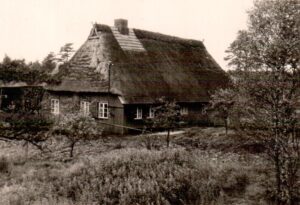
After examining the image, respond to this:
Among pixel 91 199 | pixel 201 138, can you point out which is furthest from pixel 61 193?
pixel 201 138

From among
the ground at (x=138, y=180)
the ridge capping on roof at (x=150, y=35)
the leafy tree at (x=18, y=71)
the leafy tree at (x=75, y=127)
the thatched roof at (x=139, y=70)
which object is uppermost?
the ridge capping on roof at (x=150, y=35)

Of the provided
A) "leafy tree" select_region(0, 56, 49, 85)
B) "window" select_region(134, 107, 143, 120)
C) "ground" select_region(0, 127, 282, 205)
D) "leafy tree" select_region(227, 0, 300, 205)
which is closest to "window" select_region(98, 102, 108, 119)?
"window" select_region(134, 107, 143, 120)

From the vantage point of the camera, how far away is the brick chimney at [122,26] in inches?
1277

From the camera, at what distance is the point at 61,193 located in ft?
42.7

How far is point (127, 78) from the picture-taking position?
28.2 meters

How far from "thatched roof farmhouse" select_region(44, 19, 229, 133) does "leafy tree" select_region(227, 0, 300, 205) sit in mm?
14450

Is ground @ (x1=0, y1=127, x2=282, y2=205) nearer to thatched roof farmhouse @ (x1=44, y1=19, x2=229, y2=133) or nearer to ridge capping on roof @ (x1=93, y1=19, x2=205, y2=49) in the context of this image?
thatched roof farmhouse @ (x1=44, y1=19, x2=229, y2=133)

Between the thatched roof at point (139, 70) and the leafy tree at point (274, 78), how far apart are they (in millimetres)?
14492

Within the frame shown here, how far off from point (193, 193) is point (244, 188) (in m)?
2.10

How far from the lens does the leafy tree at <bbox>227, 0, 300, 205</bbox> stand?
11836mm

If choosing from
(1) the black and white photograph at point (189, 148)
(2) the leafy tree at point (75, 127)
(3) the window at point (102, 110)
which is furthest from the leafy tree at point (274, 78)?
(3) the window at point (102, 110)

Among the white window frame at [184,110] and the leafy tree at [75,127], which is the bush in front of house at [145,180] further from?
the white window frame at [184,110]

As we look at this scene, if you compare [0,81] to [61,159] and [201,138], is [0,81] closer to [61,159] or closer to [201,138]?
[61,159]

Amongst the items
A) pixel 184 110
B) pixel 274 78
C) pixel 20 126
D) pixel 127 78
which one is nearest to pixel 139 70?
pixel 127 78
